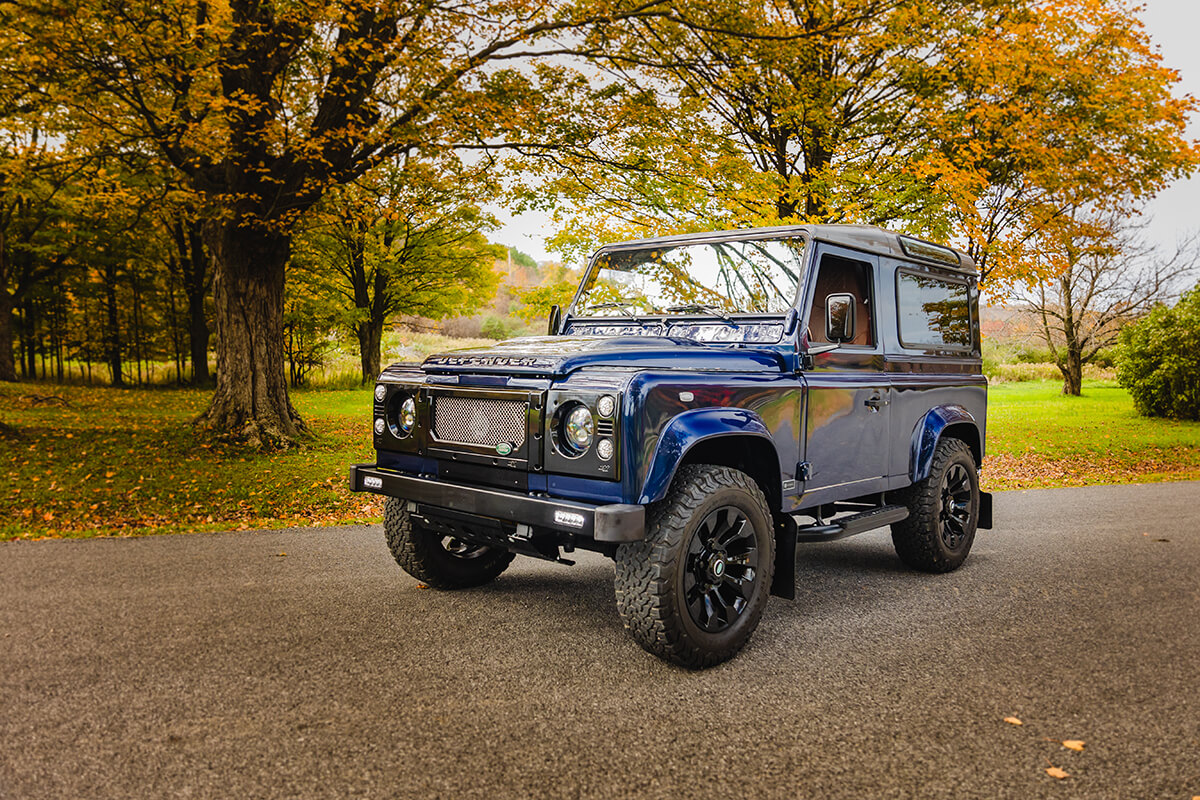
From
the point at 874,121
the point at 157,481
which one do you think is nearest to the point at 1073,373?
the point at 874,121

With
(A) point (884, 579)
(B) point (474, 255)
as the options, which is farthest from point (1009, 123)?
(B) point (474, 255)

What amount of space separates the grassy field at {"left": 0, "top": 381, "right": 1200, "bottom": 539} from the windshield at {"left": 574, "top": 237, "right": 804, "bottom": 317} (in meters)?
4.03

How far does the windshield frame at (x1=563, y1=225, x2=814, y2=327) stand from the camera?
452 centimetres

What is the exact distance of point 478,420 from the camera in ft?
12.7

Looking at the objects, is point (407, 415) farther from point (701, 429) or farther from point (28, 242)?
point (28, 242)

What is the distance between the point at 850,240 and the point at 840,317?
81cm

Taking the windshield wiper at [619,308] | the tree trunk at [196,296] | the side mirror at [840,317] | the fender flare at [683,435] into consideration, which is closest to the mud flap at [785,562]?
the fender flare at [683,435]

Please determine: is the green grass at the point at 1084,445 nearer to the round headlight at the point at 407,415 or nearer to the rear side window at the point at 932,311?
the rear side window at the point at 932,311

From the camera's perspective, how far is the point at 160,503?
8430mm

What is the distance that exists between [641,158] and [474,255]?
15351 mm

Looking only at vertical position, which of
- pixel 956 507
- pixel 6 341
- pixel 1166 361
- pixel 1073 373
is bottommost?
pixel 956 507

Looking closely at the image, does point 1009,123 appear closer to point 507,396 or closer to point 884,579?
point 884,579

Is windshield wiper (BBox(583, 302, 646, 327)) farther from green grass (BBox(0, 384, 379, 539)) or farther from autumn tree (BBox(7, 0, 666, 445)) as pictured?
autumn tree (BBox(7, 0, 666, 445))

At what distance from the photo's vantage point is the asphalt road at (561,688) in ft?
9.14
